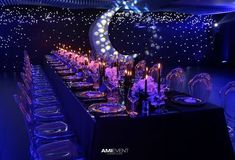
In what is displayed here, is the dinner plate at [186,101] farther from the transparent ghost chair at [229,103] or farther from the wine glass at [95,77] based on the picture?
the wine glass at [95,77]

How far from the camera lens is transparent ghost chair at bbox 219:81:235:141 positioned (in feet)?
12.9

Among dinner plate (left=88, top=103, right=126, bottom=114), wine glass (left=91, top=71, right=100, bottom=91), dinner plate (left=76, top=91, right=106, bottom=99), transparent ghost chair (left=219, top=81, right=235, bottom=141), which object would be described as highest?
wine glass (left=91, top=71, right=100, bottom=91)

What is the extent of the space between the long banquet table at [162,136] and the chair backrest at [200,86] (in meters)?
1.91

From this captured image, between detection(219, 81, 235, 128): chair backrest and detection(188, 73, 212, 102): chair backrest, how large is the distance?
22 centimetres

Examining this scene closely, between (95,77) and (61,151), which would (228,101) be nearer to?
(95,77)

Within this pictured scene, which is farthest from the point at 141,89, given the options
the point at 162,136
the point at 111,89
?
the point at 111,89

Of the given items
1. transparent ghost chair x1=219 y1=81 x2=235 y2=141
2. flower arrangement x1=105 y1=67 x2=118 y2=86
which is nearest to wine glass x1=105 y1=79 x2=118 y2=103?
flower arrangement x1=105 y1=67 x2=118 y2=86

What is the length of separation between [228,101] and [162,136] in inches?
167

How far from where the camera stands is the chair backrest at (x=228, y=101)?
396 cm

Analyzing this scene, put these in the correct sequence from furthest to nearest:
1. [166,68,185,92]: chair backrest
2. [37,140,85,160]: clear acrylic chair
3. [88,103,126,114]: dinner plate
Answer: [166,68,185,92]: chair backrest < [37,140,85,160]: clear acrylic chair < [88,103,126,114]: dinner plate

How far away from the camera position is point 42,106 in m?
4.37

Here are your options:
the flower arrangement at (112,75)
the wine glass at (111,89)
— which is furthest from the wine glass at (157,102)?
the flower arrangement at (112,75)

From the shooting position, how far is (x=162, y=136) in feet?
7.72

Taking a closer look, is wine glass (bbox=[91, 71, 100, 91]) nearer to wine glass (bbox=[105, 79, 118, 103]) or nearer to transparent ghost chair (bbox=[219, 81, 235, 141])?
wine glass (bbox=[105, 79, 118, 103])
